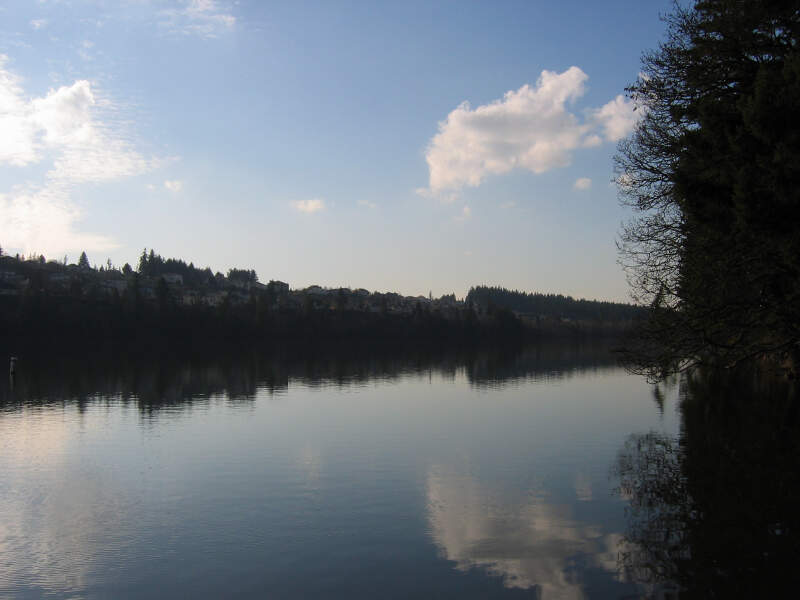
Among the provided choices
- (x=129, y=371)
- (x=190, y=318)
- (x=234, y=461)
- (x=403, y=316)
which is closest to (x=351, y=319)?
(x=403, y=316)

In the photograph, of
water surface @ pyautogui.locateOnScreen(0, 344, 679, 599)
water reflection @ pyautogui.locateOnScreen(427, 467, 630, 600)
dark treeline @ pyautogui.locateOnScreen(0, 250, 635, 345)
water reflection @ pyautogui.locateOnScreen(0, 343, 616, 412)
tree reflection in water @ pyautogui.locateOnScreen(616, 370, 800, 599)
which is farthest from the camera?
dark treeline @ pyautogui.locateOnScreen(0, 250, 635, 345)

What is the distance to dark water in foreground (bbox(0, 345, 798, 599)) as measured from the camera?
1129cm

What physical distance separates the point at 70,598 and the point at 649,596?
9821 millimetres

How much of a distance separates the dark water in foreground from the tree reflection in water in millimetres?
67

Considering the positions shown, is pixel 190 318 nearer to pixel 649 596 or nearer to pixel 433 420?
pixel 433 420

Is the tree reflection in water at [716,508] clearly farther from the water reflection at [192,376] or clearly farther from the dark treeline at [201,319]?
the dark treeline at [201,319]

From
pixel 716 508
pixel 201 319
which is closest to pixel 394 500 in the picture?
pixel 716 508

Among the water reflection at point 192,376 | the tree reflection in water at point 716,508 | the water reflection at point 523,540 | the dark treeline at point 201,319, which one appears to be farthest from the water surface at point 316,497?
the dark treeline at point 201,319

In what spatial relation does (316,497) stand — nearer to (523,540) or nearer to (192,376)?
(523,540)

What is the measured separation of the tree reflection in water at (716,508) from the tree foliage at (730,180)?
322 centimetres

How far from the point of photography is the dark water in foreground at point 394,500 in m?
11.3

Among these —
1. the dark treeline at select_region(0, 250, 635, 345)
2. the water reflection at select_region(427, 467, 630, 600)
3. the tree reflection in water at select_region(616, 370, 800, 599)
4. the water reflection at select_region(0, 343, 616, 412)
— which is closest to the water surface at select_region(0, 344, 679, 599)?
the water reflection at select_region(427, 467, 630, 600)

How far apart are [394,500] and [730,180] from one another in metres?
11.7

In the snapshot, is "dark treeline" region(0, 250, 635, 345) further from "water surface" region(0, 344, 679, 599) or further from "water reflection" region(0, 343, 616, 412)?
"water surface" region(0, 344, 679, 599)
